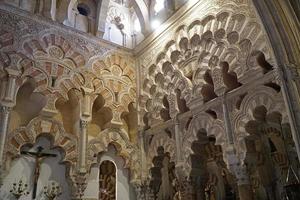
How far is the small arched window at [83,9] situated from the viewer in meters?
9.27

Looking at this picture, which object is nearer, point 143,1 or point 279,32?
point 279,32

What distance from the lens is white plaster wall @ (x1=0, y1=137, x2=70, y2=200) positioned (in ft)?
22.2

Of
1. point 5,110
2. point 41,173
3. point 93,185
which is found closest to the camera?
point 5,110

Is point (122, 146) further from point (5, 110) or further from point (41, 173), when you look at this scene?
point (5, 110)

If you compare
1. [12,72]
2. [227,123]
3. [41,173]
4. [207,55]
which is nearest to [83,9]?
[12,72]

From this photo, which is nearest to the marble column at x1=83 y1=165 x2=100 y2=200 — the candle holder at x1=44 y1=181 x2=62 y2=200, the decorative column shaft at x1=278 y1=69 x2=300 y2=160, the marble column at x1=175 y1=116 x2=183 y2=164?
the candle holder at x1=44 y1=181 x2=62 y2=200

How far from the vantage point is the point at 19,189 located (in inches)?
262

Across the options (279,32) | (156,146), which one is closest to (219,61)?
(279,32)

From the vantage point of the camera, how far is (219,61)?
21.8 ft

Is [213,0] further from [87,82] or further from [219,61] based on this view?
[87,82]

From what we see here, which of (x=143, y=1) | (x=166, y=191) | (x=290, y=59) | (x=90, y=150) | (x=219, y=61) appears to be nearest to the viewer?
(x=290, y=59)

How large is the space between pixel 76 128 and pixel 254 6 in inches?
192

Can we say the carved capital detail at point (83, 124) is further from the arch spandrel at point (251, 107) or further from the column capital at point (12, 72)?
the arch spandrel at point (251, 107)

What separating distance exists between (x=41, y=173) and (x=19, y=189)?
2.22 feet
